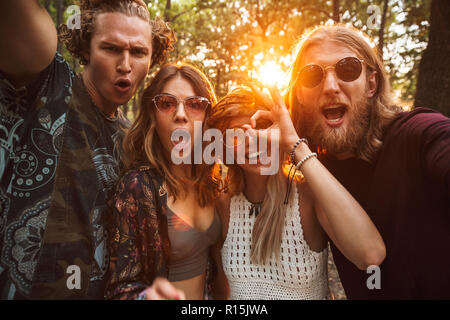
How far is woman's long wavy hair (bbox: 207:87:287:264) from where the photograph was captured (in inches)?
90.0

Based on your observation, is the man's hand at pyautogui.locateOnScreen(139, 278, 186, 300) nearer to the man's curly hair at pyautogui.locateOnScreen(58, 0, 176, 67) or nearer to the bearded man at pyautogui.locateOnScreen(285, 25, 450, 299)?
the bearded man at pyautogui.locateOnScreen(285, 25, 450, 299)

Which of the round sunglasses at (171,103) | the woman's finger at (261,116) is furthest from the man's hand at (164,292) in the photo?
the round sunglasses at (171,103)

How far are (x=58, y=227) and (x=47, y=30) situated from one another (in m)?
1.24

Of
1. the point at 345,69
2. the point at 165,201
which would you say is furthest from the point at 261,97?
the point at 165,201

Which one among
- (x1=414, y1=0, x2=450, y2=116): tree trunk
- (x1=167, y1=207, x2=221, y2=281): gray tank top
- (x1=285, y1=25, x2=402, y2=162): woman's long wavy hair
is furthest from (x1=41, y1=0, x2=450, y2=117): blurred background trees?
(x1=167, y1=207, x2=221, y2=281): gray tank top

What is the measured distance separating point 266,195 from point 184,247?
0.82 m

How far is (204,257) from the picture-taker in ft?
8.06

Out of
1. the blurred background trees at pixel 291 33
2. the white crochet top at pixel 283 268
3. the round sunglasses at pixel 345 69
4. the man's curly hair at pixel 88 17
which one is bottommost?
the white crochet top at pixel 283 268

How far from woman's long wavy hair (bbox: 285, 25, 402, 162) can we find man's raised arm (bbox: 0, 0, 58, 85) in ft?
6.27

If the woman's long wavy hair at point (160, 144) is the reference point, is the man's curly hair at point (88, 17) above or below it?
above

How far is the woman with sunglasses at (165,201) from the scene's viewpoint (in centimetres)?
196

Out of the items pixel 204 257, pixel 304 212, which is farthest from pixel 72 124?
pixel 304 212

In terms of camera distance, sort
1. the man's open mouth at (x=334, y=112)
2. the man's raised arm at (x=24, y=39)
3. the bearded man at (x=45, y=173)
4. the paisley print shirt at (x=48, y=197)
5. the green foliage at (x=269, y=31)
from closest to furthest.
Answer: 1. the man's raised arm at (x=24, y=39)
2. the bearded man at (x=45, y=173)
3. the paisley print shirt at (x=48, y=197)
4. the man's open mouth at (x=334, y=112)
5. the green foliage at (x=269, y=31)

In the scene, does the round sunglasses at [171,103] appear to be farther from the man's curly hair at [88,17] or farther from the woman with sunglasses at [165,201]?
the man's curly hair at [88,17]
